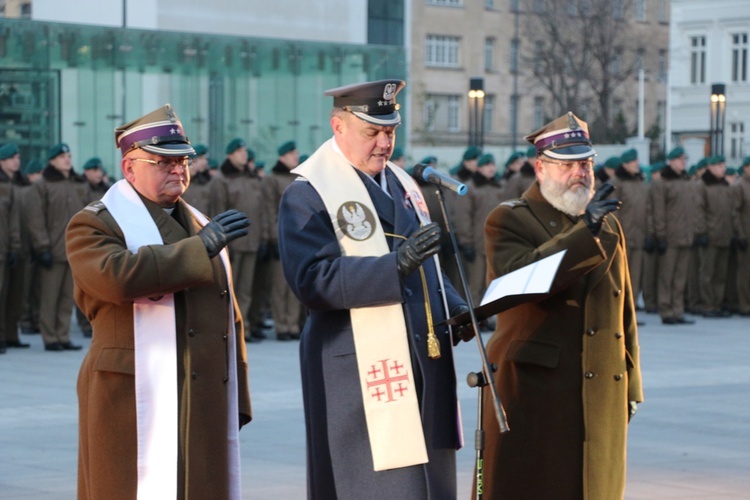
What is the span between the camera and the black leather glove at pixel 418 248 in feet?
17.4

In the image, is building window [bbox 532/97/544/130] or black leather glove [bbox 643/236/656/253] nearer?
black leather glove [bbox 643/236/656/253]

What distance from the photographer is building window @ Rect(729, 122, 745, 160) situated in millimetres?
65356

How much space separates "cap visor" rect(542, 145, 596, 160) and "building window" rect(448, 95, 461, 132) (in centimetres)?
7118

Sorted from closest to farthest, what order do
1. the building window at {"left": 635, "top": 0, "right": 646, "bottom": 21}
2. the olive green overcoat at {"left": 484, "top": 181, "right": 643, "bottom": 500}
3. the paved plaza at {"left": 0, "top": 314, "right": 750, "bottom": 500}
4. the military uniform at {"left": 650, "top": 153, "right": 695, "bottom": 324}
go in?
the olive green overcoat at {"left": 484, "top": 181, "right": 643, "bottom": 500} < the paved plaza at {"left": 0, "top": 314, "right": 750, "bottom": 500} < the military uniform at {"left": 650, "top": 153, "right": 695, "bottom": 324} < the building window at {"left": 635, "top": 0, "right": 646, "bottom": 21}

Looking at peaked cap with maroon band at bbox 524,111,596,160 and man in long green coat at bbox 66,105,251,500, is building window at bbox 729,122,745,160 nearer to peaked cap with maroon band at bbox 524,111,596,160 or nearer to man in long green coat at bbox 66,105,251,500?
peaked cap with maroon band at bbox 524,111,596,160

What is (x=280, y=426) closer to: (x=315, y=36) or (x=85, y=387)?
(x=85, y=387)

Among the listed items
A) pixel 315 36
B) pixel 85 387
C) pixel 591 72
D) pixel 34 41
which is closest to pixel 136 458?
pixel 85 387

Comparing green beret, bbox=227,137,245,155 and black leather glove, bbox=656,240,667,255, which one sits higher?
green beret, bbox=227,137,245,155

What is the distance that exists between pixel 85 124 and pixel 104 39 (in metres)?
1.44

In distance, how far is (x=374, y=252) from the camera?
5.62 meters

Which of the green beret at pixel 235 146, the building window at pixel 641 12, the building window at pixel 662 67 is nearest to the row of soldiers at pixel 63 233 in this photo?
the green beret at pixel 235 146

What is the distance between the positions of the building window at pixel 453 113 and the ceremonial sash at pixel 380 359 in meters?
72.1

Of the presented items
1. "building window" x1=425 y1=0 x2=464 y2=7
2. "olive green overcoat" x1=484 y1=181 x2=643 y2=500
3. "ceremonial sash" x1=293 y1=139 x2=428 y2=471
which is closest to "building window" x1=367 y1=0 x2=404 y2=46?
"building window" x1=425 y1=0 x2=464 y2=7

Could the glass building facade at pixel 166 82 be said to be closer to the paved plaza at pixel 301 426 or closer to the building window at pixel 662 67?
the paved plaza at pixel 301 426
